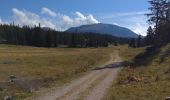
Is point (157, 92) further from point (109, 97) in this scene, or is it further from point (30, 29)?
point (30, 29)

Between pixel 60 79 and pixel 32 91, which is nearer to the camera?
pixel 32 91

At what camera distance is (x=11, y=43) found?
185 meters

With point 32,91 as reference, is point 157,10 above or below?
above

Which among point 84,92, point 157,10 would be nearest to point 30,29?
point 157,10

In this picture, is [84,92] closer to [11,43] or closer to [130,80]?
[130,80]

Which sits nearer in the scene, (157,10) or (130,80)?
(130,80)

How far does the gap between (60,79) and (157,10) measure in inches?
2363

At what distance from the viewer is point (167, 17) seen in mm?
92438

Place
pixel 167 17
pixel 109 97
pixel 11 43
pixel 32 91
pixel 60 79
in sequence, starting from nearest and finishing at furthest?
pixel 109 97
pixel 32 91
pixel 60 79
pixel 167 17
pixel 11 43

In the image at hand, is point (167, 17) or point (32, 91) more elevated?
point (167, 17)

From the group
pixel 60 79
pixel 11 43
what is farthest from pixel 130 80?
pixel 11 43

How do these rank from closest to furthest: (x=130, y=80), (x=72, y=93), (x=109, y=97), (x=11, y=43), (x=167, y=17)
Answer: (x=109, y=97) < (x=72, y=93) < (x=130, y=80) < (x=167, y=17) < (x=11, y=43)

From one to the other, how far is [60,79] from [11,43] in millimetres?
149455

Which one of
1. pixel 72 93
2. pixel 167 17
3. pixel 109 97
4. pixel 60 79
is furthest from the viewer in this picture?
pixel 167 17
